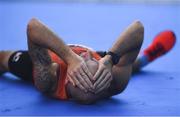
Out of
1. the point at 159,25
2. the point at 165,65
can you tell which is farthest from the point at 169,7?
the point at 165,65

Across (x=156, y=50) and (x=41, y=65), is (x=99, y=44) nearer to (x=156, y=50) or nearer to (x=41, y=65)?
(x=156, y=50)

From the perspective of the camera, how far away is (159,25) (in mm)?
5684

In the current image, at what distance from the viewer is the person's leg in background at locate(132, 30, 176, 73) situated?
10.9ft

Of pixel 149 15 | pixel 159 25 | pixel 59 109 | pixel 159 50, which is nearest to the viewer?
pixel 59 109

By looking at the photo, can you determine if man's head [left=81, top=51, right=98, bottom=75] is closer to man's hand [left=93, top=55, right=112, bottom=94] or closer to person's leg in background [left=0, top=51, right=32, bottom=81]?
man's hand [left=93, top=55, right=112, bottom=94]

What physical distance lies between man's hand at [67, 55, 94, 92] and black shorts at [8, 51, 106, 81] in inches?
28.0

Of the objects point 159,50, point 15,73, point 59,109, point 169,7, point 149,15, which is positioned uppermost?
point 169,7

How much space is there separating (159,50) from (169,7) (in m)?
4.50

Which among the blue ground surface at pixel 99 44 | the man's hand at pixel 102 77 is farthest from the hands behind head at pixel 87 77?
the blue ground surface at pixel 99 44

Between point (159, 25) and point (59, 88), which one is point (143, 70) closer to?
point (59, 88)

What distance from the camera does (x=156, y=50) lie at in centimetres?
334

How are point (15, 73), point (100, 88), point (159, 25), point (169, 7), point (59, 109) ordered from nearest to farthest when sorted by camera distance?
point (100, 88) → point (59, 109) → point (15, 73) → point (159, 25) → point (169, 7)

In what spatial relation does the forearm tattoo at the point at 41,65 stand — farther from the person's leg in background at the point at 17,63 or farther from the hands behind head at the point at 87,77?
the person's leg in background at the point at 17,63

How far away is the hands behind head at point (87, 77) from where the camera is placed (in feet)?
7.11
